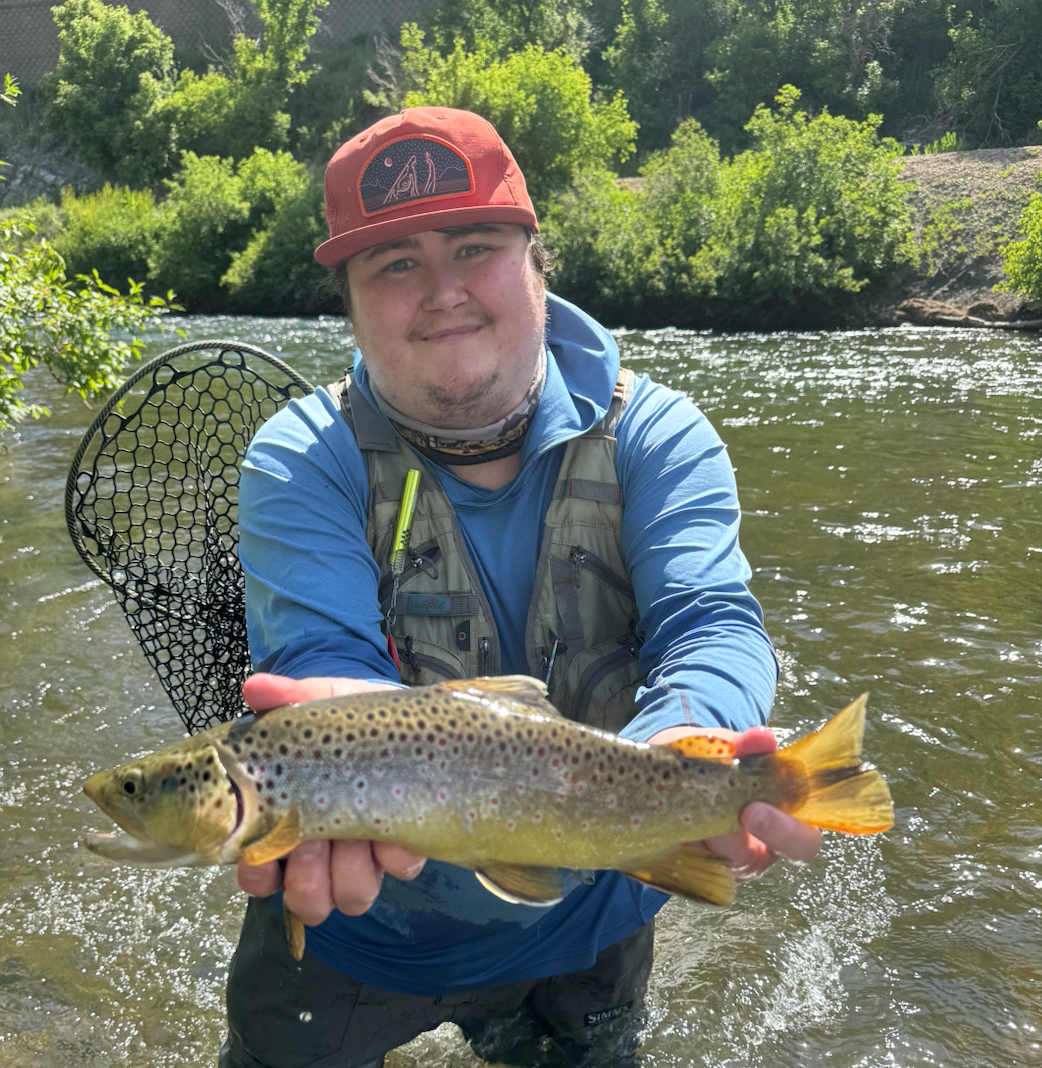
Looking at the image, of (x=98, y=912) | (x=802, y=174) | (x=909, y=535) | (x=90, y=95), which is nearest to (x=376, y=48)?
(x=90, y=95)

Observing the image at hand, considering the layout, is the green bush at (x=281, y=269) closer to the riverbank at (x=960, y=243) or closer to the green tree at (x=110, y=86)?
the riverbank at (x=960, y=243)

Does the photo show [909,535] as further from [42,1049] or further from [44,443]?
[44,443]

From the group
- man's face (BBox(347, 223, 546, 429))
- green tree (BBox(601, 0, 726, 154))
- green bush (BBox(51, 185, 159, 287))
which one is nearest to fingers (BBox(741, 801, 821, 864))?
man's face (BBox(347, 223, 546, 429))

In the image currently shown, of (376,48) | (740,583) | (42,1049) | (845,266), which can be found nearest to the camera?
(740,583)

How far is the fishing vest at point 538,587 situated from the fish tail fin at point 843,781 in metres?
0.90

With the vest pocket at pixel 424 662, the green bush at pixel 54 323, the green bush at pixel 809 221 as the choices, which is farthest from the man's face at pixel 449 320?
the green bush at pixel 809 221

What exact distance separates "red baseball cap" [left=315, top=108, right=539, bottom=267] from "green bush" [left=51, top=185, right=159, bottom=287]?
108 ft

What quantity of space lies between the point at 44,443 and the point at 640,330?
1210cm

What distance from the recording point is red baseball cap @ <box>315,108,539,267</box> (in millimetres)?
2660

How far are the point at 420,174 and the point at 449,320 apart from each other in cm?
37

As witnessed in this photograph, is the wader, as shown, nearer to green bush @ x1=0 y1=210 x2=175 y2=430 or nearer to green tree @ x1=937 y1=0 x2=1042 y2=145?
green bush @ x1=0 y1=210 x2=175 y2=430

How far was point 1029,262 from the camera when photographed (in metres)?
17.0

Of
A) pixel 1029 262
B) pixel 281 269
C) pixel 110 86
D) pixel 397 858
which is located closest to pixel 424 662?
pixel 397 858

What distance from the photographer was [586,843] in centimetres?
201
